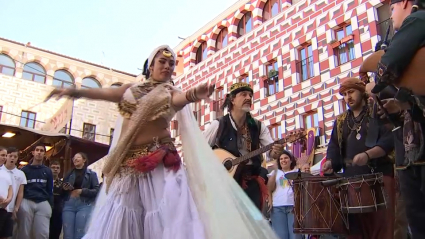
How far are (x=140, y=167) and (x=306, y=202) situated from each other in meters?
1.91

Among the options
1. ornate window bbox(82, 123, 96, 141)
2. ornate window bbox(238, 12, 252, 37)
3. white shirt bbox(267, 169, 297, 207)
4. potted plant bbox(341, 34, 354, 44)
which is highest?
ornate window bbox(238, 12, 252, 37)

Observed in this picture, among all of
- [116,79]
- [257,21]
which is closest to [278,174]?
[257,21]

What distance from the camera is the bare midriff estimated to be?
10.7 ft

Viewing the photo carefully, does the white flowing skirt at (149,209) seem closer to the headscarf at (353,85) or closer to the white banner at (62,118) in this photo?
the headscarf at (353,85)

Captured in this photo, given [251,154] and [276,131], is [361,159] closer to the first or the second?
[251,154]

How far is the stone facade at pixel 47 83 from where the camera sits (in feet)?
78.8

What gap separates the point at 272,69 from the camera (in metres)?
17.5

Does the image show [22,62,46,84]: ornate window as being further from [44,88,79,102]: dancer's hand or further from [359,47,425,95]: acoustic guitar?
[359,47,425,95]: acoustic guitar

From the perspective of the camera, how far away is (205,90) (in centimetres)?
286

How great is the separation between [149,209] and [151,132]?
2.08 ft

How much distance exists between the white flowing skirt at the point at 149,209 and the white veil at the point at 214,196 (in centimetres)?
11

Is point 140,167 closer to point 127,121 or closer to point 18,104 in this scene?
point 127,121

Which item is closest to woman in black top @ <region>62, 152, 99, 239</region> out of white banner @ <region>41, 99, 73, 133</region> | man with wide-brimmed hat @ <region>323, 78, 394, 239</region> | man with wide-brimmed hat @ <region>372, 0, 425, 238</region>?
man with wide-brimmed hat @ <region>323, 78, 394, 239</region>

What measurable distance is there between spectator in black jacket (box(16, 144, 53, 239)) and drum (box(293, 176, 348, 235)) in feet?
14.7
